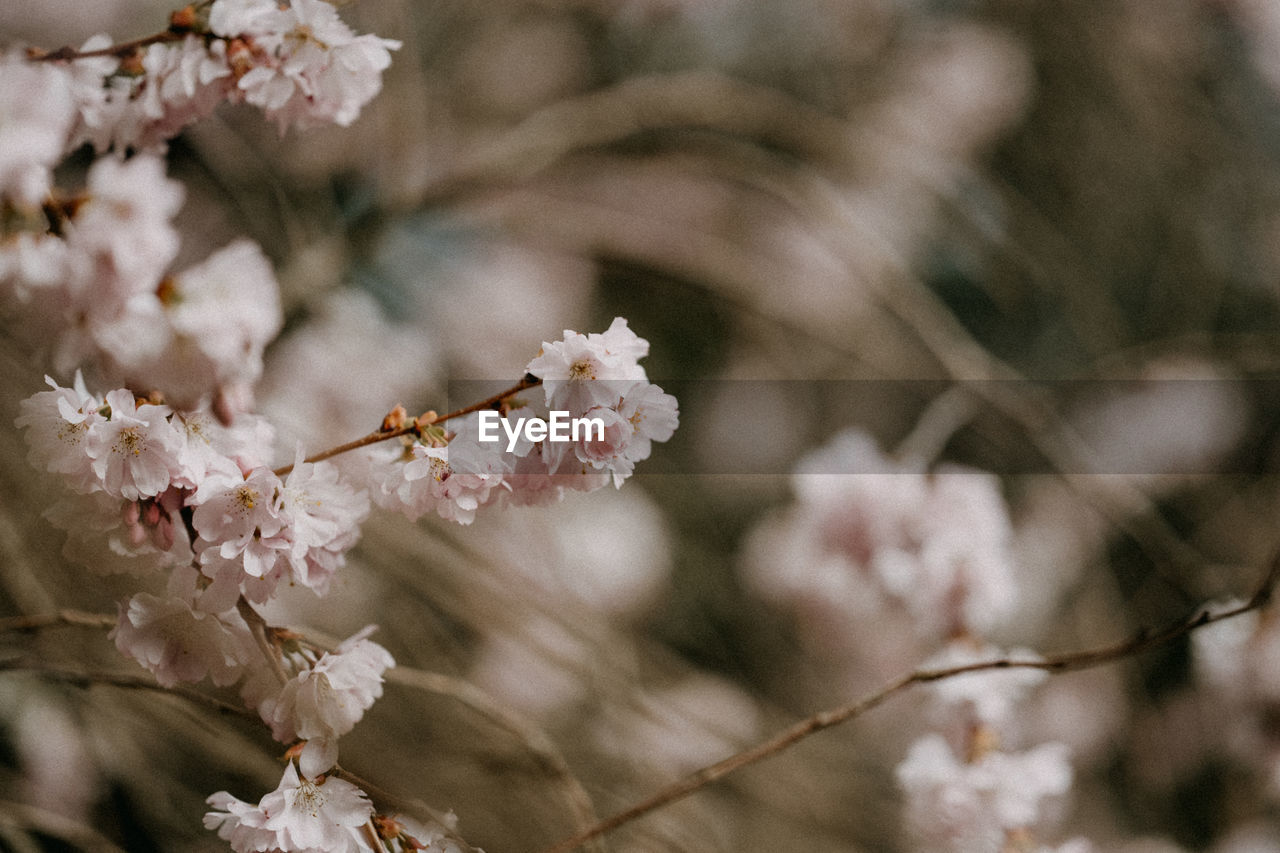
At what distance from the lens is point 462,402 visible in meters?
0.65

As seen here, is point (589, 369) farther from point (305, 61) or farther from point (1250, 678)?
point (1250, 678)

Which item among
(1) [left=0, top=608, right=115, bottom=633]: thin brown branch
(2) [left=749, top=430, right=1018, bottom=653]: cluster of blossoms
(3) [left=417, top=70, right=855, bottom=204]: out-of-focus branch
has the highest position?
(3) [left=417, top=70, right=855, bottom=204]: out-of-focus branch

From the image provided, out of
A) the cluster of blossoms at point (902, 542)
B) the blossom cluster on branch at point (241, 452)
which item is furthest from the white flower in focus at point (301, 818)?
the cluster of blossoms at point (902, 542)

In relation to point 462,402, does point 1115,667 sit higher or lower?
higher

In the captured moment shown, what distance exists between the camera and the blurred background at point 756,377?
0.59m

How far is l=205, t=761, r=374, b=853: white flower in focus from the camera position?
0.33 m

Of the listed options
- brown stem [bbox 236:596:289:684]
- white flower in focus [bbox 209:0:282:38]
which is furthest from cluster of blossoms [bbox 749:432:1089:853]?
white flower in focus [bbox 209:0:282:38]

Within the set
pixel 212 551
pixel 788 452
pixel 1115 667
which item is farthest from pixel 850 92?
pixel 212 551

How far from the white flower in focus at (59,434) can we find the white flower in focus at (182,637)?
5cm

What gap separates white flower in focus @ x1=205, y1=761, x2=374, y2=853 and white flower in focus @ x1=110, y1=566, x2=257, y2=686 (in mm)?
52

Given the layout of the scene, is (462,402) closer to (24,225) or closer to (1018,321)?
(24,225)

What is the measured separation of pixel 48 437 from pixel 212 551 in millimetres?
81

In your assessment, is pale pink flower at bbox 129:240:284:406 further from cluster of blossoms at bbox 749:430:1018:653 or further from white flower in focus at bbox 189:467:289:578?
cluster of blossoms at bbox 749:430:1018:653

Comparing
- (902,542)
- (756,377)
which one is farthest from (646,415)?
(756,377)
